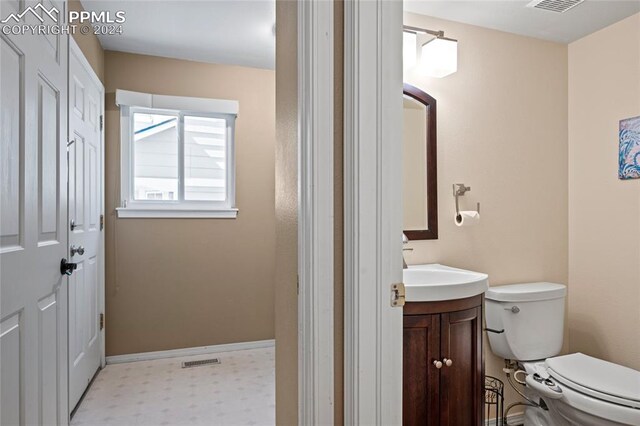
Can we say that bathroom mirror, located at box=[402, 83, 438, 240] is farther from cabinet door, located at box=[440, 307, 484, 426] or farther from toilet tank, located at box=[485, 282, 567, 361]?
cabinet door, located at box=[440, 307, 484, 426]

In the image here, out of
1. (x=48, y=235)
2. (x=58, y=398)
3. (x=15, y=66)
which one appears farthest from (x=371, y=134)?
(x=58, y=398)

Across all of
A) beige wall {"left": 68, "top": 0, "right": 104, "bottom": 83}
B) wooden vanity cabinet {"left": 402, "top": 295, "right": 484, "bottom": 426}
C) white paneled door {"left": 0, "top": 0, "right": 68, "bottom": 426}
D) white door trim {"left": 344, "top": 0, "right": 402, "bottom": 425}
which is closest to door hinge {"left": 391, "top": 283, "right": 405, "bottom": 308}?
white door trim {"left": 344, "top": 0, "right": 402, "bottom": 425}

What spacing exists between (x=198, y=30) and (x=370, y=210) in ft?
7.35

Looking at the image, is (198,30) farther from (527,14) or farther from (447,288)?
(447,288)

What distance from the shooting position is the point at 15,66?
1.17m

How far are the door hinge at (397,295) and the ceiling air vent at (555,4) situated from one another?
187 cm

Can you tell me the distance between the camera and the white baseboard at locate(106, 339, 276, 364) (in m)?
2.88

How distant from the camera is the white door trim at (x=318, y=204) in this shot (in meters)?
0.86

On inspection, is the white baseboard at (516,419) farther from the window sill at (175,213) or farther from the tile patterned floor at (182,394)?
the window sill at (175,213)

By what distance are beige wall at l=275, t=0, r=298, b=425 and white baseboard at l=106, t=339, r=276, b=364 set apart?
1867 millimetres

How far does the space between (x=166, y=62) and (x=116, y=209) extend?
1184mm

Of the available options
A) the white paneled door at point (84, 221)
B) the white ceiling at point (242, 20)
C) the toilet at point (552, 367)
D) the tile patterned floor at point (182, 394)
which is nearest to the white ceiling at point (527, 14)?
the white ceiling at point (242, 20)

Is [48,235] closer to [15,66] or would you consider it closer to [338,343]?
[15,66]

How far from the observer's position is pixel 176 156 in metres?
3.09
